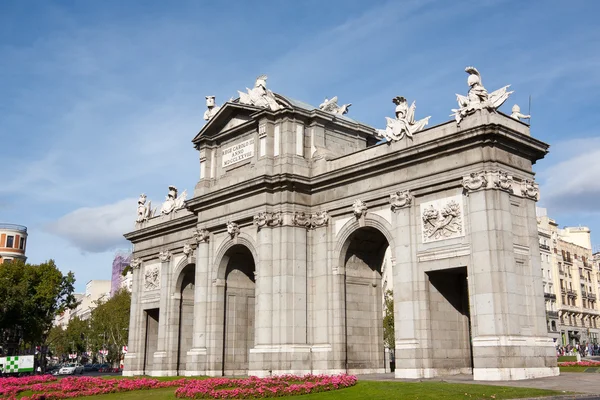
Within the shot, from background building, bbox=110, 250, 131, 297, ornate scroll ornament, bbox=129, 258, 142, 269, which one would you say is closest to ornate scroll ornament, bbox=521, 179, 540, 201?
ornate scroll ornament, bbox=129, 258, 142, 269

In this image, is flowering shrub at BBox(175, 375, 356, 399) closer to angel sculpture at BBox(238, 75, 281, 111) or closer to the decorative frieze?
the decorative frieze

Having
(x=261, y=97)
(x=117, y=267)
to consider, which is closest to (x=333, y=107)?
(x=261, y=97)

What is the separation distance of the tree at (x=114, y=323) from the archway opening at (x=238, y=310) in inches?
1994

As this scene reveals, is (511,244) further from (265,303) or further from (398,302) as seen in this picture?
(265,303)

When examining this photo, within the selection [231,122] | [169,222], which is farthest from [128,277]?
[231,122]

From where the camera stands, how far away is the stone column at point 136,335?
51.8 metres

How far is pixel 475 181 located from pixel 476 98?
423 cm

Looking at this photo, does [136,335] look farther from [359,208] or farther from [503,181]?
[503,181]

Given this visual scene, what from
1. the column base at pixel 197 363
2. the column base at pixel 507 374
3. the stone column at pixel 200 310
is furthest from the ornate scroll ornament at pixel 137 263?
the column base at pixel 507 374

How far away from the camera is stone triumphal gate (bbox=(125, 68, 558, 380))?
29.8 meters

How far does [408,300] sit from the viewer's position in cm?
3219

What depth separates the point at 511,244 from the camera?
97.5 ft

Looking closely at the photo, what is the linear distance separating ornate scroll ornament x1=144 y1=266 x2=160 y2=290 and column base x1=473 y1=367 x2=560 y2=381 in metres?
30.4

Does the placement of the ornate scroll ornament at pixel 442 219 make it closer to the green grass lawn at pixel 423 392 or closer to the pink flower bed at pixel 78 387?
the green grass lawn at pixel 423 392
